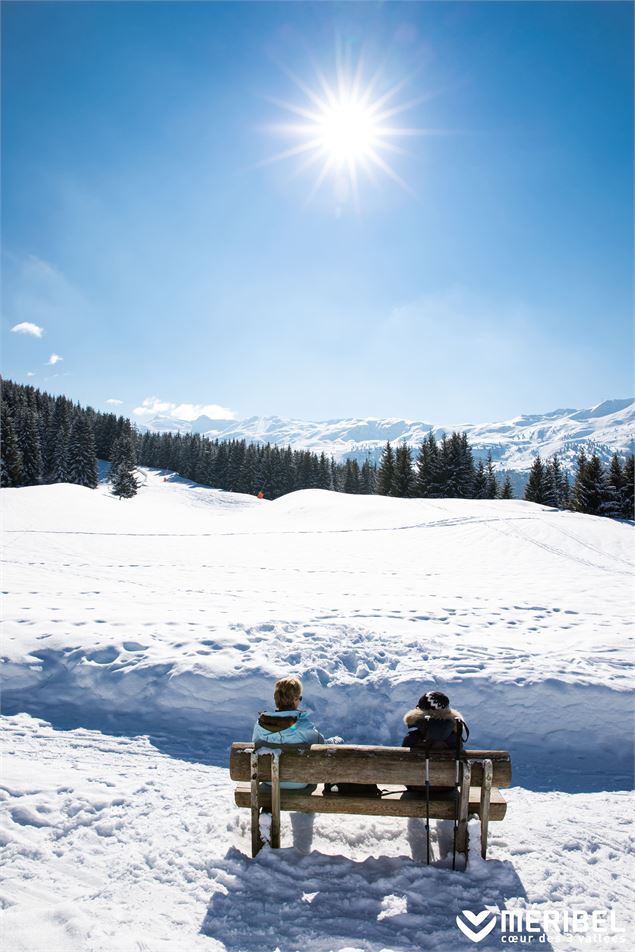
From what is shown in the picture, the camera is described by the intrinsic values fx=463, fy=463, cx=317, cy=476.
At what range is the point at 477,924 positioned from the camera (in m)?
3.58

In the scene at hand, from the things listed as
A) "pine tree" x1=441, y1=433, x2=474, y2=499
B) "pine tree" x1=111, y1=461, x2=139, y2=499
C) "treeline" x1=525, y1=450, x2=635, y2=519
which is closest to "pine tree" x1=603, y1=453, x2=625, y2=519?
"treeline" x1=525, y1=450, x2=635, y2=519

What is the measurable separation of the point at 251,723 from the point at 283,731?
3.02 m

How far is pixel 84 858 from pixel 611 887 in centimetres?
461

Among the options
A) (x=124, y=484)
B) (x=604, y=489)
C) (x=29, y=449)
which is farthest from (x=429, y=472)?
(x=29, y=449)

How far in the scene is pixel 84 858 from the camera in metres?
4.05

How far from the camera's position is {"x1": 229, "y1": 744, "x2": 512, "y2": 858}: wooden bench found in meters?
4.02

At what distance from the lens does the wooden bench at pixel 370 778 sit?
4.02 meters

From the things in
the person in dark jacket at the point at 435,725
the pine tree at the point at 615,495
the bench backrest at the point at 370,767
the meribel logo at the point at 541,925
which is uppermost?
the pine tree at the point at 615,495

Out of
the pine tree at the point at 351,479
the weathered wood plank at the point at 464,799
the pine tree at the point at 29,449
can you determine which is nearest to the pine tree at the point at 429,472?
the pine tree at the point at 351,479

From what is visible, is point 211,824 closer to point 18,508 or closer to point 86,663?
point 86,663

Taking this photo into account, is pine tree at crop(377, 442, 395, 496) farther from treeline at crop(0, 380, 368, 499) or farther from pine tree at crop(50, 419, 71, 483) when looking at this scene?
pine tree at crop(50, 419, 71, 483)

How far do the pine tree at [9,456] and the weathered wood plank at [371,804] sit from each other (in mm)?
60067

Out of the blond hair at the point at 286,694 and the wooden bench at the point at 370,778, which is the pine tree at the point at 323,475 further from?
the wooden bench at the point at 370,778

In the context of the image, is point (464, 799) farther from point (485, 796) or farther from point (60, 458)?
point (60, 458)
